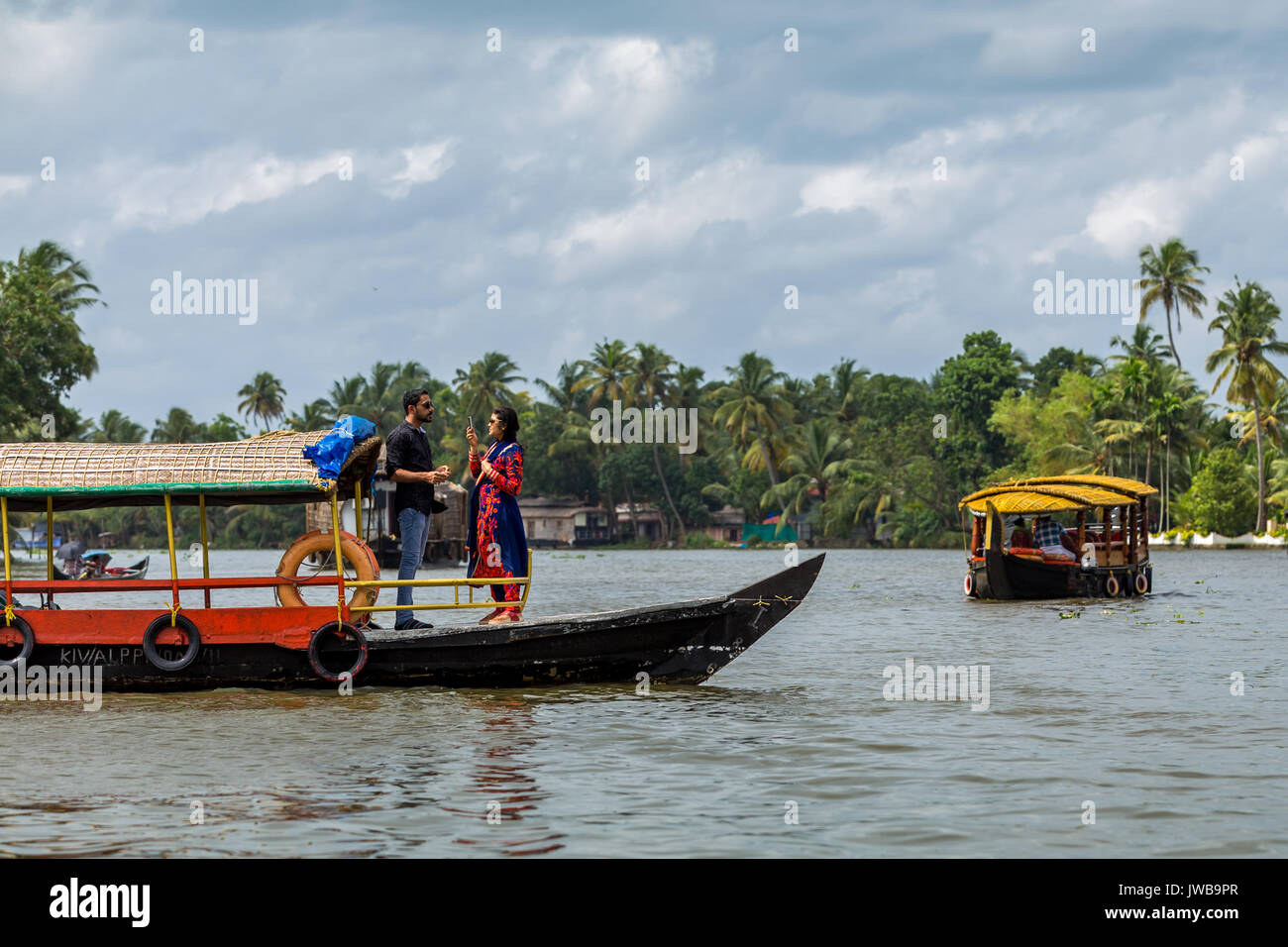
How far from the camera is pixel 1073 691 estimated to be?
11.4m

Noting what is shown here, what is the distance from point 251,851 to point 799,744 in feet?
12.4

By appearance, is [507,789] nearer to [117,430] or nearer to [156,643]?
[156,643]

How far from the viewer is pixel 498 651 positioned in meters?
10.1

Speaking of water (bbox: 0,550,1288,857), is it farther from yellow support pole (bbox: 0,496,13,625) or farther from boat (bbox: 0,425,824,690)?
yellow support pole (bbox: 0,496,13,625)

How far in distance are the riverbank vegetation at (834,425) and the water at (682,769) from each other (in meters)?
29.5

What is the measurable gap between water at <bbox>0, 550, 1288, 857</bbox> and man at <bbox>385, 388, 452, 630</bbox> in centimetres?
111

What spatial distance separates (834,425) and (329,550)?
66829mm

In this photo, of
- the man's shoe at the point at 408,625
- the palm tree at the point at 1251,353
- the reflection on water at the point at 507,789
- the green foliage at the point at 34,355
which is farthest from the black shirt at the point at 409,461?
the palm tree at the point at 1251,353

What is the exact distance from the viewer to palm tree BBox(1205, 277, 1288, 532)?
54.5 m

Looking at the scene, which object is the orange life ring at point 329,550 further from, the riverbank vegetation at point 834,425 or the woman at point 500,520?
the riverbank vegetation at point 834,425

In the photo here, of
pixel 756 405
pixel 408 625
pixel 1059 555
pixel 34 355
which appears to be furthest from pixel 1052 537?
pixel 756 405

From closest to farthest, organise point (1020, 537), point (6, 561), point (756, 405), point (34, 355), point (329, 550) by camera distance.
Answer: point (6, 561)
point (329, 550)
point (1020, 537)
point (34, 355)
point (756, 405)

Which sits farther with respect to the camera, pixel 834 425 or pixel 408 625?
pixel 834 425
